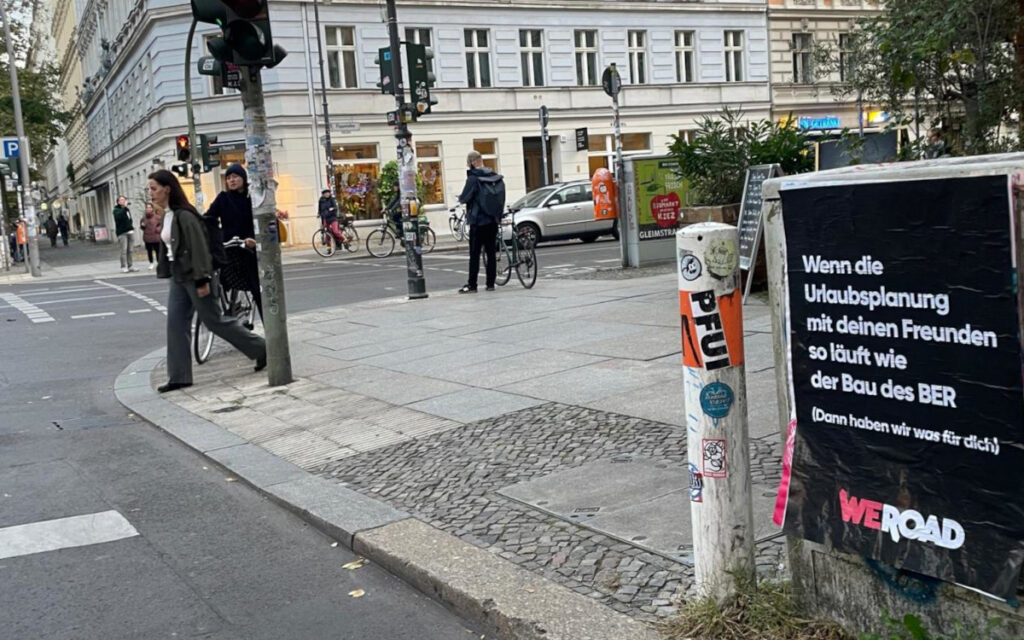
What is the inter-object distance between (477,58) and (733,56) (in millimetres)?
12616

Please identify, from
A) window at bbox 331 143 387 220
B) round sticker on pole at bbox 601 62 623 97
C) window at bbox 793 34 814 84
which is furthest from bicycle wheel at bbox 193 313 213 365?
window at bbox 793 34 814 84

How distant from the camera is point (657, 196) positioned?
16.2 m

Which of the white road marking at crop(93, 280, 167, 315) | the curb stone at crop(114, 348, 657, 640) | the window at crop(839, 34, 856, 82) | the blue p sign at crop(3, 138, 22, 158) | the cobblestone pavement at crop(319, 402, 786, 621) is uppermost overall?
the blue p sign at crop(3, 138, 22, 158)

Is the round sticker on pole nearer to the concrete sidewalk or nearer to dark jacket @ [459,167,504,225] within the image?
dark jacket @ [459,167,504,225]

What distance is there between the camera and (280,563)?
4.60 metres

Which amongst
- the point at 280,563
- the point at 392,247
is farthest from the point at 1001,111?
the point at 392,247

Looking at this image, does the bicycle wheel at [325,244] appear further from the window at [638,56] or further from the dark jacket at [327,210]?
the window at [638,56]

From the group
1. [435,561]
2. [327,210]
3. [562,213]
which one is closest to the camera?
[435,561]

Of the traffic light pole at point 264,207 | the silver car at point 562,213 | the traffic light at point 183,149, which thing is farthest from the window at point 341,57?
the traffic light pole at point 264,207

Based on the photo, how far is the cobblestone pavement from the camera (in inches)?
151

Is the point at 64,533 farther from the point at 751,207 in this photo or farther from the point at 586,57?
the point at 586,57

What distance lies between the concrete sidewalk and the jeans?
314cm

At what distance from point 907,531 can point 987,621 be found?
297 mm

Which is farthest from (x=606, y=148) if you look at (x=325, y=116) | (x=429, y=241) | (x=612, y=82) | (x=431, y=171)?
(x=612, y=82)
